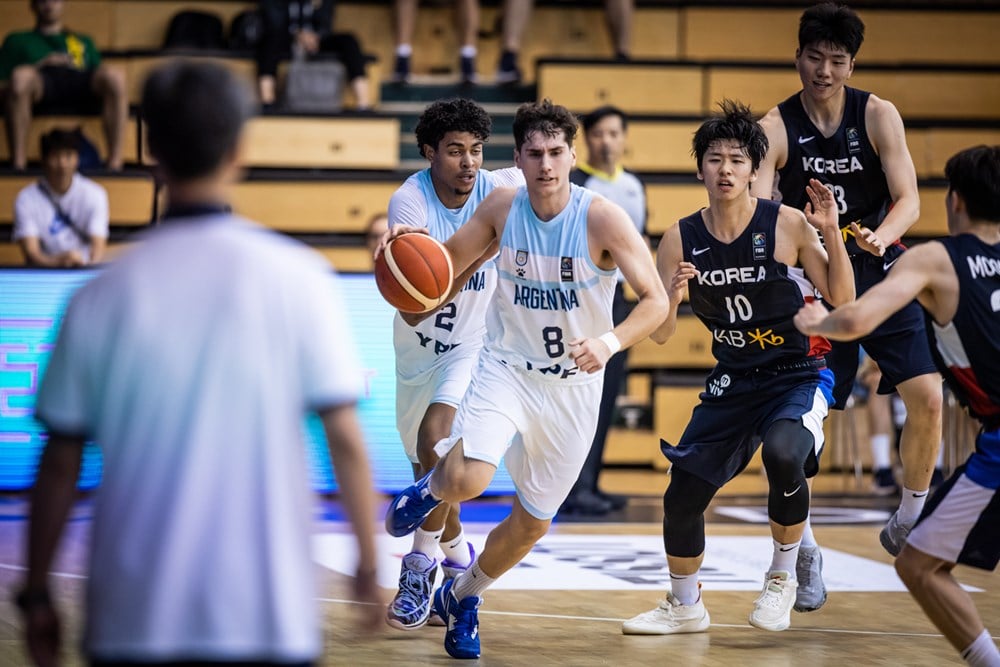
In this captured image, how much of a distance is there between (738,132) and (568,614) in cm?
205

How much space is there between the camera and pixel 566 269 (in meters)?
4.57

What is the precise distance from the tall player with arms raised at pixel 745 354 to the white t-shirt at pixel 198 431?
2803mm

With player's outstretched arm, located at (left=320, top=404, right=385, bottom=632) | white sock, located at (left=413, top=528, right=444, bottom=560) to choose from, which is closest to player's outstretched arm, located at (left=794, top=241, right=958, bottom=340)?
player's outstretched arm, located at (left=320, top=404, right=385, bottom=632)

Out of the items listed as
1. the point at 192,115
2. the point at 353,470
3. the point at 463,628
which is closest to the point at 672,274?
the point at 463,628

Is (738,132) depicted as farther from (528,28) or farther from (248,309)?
(528,28)

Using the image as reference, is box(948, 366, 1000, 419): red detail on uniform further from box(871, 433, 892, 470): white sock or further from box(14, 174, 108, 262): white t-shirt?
box(14, 174, 108, 262): white t-shirt

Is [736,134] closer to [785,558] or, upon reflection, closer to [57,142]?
[785,558]

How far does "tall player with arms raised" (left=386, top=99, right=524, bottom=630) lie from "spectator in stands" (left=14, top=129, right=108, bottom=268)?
5.02 meters

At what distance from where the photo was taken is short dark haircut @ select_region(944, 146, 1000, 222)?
3705 millimetres

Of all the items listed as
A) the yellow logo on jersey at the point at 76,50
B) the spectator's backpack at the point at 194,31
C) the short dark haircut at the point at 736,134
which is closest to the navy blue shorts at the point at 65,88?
the yellow logo on jersey at the point at 76,50

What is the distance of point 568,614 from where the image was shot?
5402mm

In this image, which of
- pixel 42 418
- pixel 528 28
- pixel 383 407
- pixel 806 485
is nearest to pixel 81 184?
pixel 383 407

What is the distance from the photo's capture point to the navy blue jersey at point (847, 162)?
5.48m

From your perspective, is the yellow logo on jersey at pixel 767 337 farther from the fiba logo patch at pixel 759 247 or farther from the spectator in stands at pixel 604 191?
the spectator in stands at pixel 604 191
